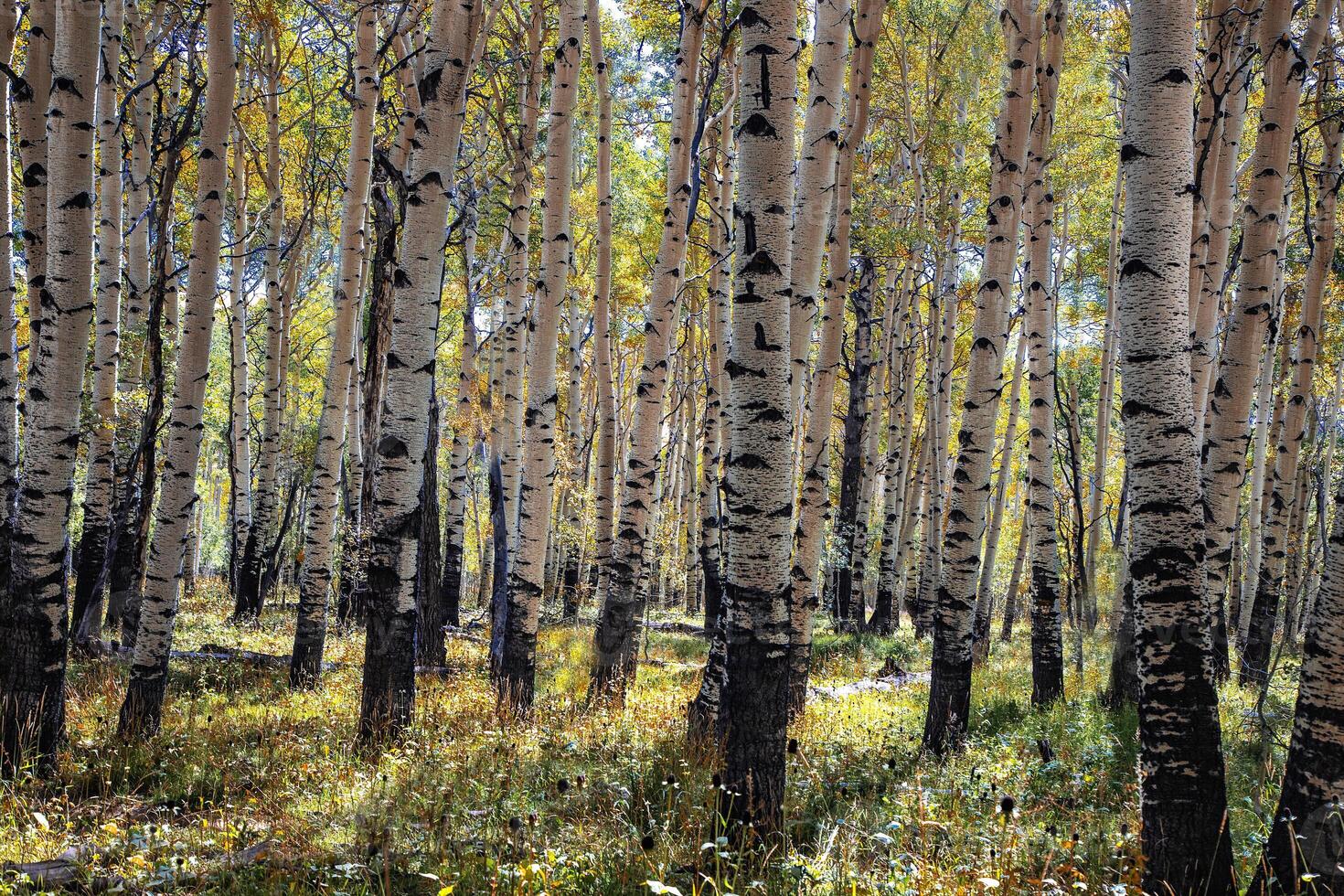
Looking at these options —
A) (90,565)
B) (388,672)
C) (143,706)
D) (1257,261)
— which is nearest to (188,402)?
(143,706)

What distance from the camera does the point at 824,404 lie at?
7742mm

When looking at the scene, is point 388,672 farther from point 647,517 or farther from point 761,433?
point 761,433

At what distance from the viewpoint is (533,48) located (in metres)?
9.96

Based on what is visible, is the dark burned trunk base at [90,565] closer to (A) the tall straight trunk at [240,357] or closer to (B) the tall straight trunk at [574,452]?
(A) the tall straight trunk at [240,357]

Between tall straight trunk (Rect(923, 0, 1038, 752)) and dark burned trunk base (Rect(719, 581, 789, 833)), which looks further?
tall straight trunk (Rect(923, 0, 1038, 752))

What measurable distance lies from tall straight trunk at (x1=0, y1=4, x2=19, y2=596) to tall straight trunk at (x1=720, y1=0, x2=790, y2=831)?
198 inches

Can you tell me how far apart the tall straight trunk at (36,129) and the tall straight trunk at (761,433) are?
4675 mm

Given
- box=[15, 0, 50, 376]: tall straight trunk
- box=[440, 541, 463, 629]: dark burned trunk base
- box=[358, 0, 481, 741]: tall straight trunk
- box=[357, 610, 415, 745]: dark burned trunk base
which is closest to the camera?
box=[15, 0, 50, 376]: tall straight trunk

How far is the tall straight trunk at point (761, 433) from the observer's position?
3.90m

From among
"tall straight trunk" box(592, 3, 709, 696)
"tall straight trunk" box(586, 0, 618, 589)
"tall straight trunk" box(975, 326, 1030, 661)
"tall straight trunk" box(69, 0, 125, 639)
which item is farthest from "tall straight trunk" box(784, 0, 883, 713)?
"tall straight trunk" box(69, 0, 125, 639)

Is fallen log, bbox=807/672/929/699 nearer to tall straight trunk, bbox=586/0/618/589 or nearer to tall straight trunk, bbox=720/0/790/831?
tall straight trunk, bbox=586/0/618/589

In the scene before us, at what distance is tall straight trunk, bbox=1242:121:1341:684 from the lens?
8.05 m

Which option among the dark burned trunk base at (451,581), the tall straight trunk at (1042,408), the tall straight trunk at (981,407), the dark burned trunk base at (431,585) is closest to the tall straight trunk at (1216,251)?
the tall straight trunk at (1042,408)

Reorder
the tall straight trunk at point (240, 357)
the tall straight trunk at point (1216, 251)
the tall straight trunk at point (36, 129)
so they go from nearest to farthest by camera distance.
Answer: the tall straight trunk at point (36, 129), the tall straight trunk at point (1216, 251), the tall straight trunk at point (240, 357)
